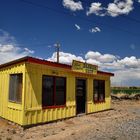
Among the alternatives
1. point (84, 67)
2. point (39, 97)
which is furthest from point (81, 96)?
point (39, 97)

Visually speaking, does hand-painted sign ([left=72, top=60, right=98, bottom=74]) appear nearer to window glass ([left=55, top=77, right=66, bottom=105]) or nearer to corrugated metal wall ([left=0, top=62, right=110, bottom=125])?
corrugated metal wall ([left=0, top=62, right=110, bottom=125])

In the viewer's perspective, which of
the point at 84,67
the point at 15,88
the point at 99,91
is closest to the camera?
the point at 15,88

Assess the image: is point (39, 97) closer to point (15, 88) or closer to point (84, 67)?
point (15, 88)

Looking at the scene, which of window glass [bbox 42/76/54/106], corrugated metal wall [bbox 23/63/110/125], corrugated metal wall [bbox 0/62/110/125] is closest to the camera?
corrugated metal wall [bbox 0/62/110/125]

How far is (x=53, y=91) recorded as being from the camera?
44.7ft

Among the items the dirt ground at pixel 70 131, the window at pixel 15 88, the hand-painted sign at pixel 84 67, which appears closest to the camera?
the dirt ground at pixel 70 131

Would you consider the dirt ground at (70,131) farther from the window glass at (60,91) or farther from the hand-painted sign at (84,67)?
the hand-painted sign at (84,67)

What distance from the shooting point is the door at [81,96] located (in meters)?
16.5

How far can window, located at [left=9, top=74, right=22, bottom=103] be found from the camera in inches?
495

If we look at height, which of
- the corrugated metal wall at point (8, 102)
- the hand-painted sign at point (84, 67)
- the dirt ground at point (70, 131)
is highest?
the hand-painted sign at point (84, 67)

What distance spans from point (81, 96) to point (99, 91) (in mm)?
2487

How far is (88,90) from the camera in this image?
1711 centimetres

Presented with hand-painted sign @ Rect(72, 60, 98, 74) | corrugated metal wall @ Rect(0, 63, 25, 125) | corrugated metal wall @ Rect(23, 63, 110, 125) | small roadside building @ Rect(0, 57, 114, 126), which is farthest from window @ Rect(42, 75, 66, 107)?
corrugated metal wall @ Rect(0, 63, 25, 125)

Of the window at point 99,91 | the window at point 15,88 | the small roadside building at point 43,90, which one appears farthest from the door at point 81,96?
the window at point 15,88
